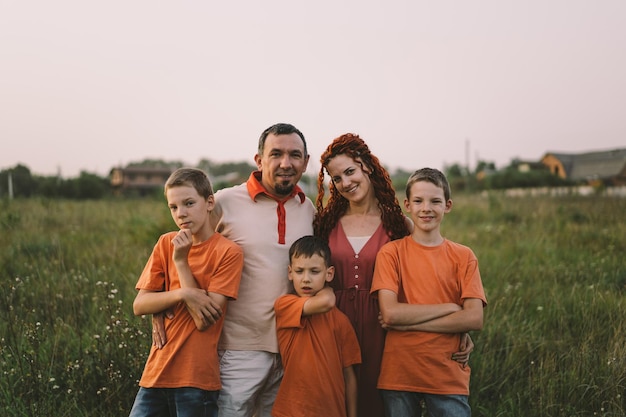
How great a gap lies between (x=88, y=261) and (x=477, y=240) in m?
6.38

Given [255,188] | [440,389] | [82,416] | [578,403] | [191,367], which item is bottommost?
[578,403]

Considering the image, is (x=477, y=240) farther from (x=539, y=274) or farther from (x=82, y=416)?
(x=82, y=416)

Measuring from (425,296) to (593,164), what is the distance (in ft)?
214

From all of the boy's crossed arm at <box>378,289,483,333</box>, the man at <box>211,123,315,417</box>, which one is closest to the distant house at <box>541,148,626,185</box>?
the boy's crossed arm at <box>378,289,483,333</box>

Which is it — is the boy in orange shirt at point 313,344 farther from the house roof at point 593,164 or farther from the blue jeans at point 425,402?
the house roof at point 593,164

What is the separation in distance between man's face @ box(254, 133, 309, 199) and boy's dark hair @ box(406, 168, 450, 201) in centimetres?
75

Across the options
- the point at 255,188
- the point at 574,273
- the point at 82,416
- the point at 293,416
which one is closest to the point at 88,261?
the point at 82,416

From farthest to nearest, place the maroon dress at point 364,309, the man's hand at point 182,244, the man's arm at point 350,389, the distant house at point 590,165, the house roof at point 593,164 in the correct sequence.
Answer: the house roof at point 593,164
the distant house at point 590,165
the maroon dress at point 364,309
the man's arm at point 350,389
the man's hand at point 182,244

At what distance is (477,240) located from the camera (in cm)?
902

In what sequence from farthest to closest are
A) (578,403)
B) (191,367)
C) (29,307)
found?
(29,307)
(578,403)
(191,367)

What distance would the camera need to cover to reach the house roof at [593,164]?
51.1 m

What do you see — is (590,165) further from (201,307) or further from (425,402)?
(201,307)

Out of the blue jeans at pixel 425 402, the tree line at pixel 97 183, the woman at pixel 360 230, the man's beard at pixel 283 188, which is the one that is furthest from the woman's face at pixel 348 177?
the tree line at pixel 97 183

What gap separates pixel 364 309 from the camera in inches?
131
